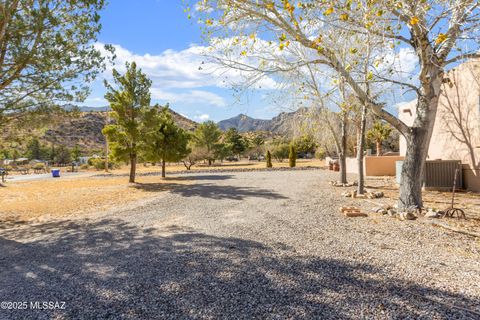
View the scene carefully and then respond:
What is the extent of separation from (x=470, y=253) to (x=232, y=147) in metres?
45.8

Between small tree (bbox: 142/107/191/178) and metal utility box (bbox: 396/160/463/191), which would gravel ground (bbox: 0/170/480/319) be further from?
small tree (bbox: 142/107/191/178)

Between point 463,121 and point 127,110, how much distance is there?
15928 mm

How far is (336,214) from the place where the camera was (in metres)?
7.73

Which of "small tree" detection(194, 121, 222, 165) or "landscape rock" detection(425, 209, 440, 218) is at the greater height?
"small tree" detection(194, 121, 222, 165)

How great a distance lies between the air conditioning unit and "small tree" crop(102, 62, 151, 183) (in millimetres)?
14012

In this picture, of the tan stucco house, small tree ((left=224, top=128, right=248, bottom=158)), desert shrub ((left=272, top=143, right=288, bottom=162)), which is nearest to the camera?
the tan stucco house

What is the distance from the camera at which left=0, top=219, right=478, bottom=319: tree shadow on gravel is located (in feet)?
9.95

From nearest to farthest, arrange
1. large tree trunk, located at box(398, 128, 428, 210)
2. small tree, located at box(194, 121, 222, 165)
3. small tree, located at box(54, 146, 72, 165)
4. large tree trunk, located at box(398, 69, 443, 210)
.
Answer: large tree trunk, located at box(398, 69, 443, 210) → large tree trunk, located at box(398, 128, 428, 210) → small tree, located at box(194, 121, 222, 165) → small tree, located at box(54, 146, 72, 165)

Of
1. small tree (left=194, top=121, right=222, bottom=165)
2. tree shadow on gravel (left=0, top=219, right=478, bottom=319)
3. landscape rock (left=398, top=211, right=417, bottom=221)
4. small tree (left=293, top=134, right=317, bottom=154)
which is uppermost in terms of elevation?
small tree (left=194, top=121, right=222, bottom=165)

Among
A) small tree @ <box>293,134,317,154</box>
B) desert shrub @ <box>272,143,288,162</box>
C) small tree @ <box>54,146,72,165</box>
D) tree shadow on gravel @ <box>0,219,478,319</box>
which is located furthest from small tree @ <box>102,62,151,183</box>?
small tree @ <box>54,146,72,165</box>

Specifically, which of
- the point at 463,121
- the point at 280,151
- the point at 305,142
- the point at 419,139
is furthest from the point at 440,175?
the point at 280,151

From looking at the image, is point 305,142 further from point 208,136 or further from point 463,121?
point 463,121

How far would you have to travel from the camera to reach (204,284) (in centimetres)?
367

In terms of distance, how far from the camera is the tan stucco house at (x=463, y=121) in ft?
34.7
